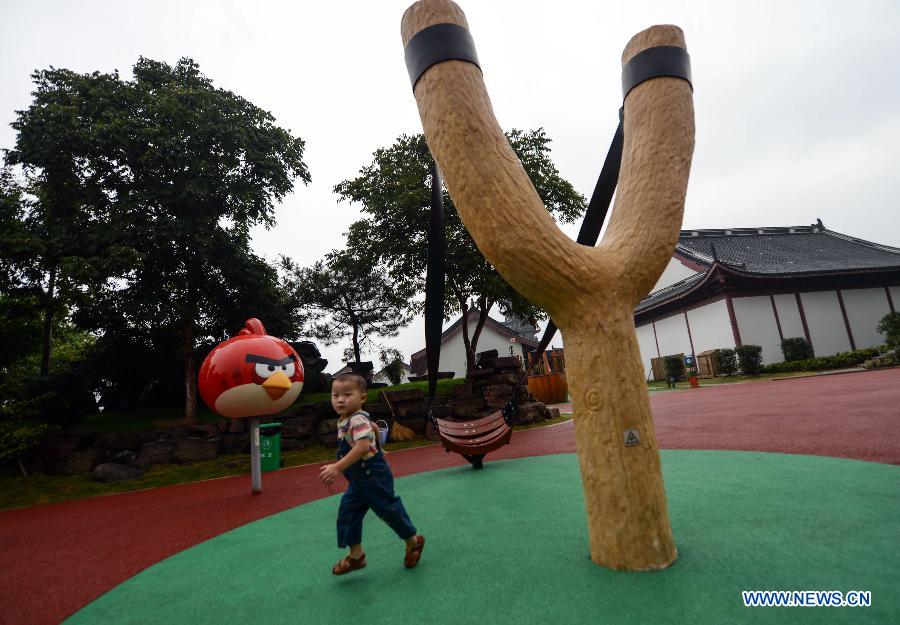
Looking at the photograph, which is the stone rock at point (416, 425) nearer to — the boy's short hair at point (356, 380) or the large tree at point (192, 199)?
the large tree at point (192, 199)

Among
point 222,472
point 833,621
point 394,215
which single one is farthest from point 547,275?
point 394,215

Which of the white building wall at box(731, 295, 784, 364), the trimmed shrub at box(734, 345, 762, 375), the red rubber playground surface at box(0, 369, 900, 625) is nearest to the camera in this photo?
the red rubber playground surface at box(0, 369, 900, 625)

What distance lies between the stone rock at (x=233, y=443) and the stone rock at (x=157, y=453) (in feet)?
3.06

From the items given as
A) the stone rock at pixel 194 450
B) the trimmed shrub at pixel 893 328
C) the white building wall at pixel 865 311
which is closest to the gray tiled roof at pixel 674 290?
the trimmed shrub at pixel 893 328

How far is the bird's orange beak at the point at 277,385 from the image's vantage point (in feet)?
17.1

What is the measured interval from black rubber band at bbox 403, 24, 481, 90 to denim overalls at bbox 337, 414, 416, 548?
2.17 m

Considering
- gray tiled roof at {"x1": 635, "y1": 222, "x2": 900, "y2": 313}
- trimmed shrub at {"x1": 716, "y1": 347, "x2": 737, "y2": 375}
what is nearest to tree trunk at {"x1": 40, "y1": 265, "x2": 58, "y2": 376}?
gray tiled roof at {"x1": 635, "y1": 222, "x2": 900, "y2": 313}

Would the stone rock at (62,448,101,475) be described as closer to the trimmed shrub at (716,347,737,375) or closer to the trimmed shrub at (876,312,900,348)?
the trimmed shrub at (716,347,737,375)

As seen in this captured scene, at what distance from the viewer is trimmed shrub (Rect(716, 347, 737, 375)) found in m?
18.1

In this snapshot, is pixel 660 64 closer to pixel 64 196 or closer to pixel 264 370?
pixel 264 370

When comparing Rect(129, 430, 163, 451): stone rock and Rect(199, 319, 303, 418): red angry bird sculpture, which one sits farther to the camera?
Rect(129, 430, 163, 451): stone rock

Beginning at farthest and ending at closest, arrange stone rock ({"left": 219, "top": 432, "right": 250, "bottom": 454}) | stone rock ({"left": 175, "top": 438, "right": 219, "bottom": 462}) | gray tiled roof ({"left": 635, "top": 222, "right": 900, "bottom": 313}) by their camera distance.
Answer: gray tiled roof ({"left": 635, "top": 222, "right": 900, "bottom": 313})
stone rock ({"left": 219, "top": 432, "right": 250, "bottom": 454})
stone rock ({"left": 175, "top": 438, "right": 219, "bottom": 462})

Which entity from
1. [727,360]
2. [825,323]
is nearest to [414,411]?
[727,360]

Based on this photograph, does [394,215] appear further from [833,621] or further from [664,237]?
[833,621]
